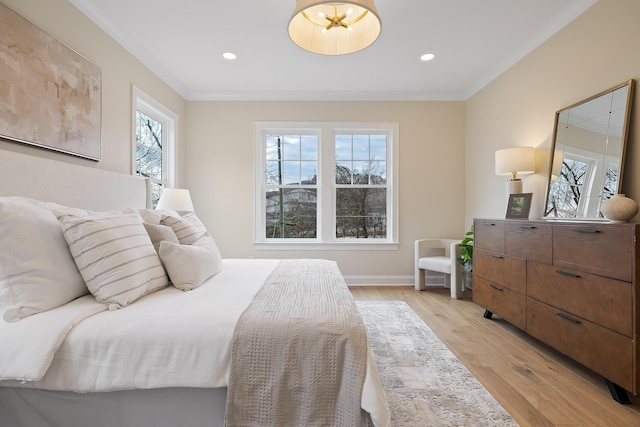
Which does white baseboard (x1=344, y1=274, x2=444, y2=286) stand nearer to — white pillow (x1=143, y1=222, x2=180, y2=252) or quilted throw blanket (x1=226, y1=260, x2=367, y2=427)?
white pillow (x1=143, y1=222, x2=180, y2=252)

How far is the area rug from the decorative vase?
49.4 inches

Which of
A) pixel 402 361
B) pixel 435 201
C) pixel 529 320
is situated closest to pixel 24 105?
pixel 402 361

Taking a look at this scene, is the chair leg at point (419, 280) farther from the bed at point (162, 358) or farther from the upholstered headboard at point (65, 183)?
the upholstered headboard at point (65, 183)

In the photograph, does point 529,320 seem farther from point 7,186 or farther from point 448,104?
point 7,186

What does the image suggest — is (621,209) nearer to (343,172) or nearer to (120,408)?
(120,408)

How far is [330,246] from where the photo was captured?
4.22 m

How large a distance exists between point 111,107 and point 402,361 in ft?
10.0

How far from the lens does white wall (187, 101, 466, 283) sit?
4152 millimetres

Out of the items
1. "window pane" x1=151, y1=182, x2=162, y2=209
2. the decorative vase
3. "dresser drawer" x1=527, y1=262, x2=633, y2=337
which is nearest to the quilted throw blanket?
"dresser drawer" x1=527, y1=262, x2=633, y2=337

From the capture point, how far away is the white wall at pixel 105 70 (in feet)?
6.41

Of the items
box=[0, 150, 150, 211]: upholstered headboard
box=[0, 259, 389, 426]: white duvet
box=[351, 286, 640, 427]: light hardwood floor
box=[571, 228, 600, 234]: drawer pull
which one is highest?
box=[0, 150, 150, 211]: upholstered headboard

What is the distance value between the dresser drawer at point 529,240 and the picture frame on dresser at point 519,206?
0.35 m

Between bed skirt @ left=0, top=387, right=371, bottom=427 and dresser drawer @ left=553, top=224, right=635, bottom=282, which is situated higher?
dresser drawer @ left=553, top=224, right=635, bottom=282

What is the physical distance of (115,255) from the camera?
1.41 meters
